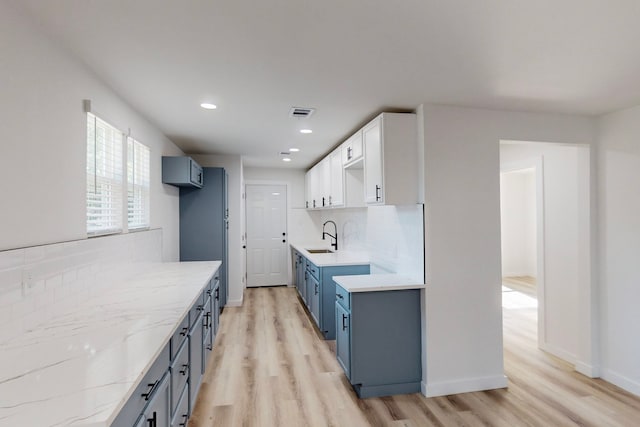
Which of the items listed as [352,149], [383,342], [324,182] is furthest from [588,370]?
[324,182]

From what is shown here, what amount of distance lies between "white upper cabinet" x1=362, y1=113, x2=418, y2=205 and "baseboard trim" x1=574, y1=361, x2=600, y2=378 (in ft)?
7.47

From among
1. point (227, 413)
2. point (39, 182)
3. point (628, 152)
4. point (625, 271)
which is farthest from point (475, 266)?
point (39, 182)

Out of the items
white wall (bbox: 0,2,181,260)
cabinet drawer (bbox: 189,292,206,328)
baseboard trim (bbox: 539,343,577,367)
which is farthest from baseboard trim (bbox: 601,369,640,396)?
white wall (bbox: 0,2,181,260)

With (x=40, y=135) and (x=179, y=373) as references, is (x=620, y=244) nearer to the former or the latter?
(x=179, y=373)

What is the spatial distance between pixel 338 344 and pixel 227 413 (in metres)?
1.11

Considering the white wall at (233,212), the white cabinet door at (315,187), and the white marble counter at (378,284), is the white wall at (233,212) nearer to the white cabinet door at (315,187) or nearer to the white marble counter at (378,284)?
the white cabinet door at (315,187)

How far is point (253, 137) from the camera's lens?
399 centimetres

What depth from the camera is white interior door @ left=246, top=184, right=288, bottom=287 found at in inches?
264

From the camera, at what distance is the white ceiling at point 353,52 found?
151 centimetres

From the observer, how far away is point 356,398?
2.72 m

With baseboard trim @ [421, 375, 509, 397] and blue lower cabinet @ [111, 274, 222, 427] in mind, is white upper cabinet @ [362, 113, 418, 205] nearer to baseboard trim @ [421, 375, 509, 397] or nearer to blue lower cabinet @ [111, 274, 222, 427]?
baseboard trim @ [421, 375, 509, 397]

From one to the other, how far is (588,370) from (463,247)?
5.70 feet

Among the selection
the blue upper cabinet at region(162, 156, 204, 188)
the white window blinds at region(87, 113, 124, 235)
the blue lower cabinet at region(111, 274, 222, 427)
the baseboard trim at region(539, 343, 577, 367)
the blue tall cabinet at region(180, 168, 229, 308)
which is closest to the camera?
the blue lower cabinet at region(111, 274, 222, 427)

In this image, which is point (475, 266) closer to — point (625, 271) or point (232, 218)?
point (625, 271)
